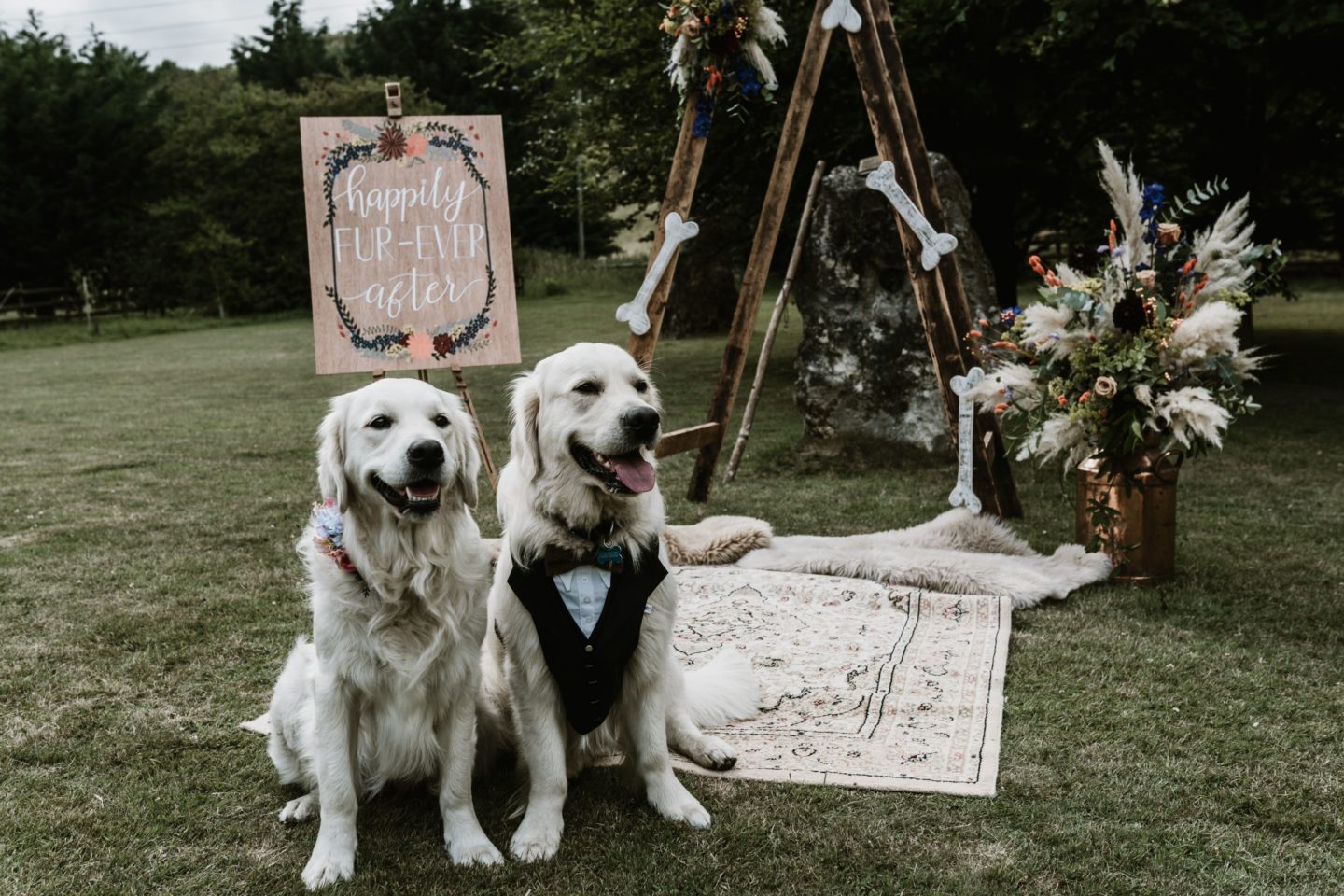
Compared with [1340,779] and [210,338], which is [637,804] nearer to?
[1340,779]

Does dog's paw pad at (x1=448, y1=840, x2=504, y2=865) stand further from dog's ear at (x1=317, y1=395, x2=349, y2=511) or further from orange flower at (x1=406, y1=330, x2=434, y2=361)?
orange flower at (x1=406, y1=330, x2=434, y2=361)

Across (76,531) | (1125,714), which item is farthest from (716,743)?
(76,531)

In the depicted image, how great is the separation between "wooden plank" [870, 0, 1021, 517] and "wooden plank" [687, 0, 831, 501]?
35 centimetres

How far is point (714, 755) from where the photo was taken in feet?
11.3

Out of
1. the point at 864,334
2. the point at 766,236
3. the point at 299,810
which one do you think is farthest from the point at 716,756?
the point at 864,334

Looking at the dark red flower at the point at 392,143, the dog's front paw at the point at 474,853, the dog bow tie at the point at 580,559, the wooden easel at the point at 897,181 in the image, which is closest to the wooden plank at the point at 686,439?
the wooden easel at the point at 897,181

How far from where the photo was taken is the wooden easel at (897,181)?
19.1 feet

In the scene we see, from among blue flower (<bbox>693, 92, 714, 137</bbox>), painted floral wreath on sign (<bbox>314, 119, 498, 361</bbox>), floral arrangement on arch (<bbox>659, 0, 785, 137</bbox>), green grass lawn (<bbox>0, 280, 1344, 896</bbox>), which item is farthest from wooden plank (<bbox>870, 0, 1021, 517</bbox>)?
painted floral wreath on sign (<bbox>314, 119, 498, 361</bbox>)

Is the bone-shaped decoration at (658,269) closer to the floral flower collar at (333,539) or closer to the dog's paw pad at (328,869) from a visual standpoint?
the floral flower collar at (333,539)

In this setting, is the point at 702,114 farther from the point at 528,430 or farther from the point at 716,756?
the point at 716,756

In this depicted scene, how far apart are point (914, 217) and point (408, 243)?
279 centimetres

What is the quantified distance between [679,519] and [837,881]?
4.00m

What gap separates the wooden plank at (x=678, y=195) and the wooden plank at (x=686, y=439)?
0.56 meters

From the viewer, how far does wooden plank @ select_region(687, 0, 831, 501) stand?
5989 mm
